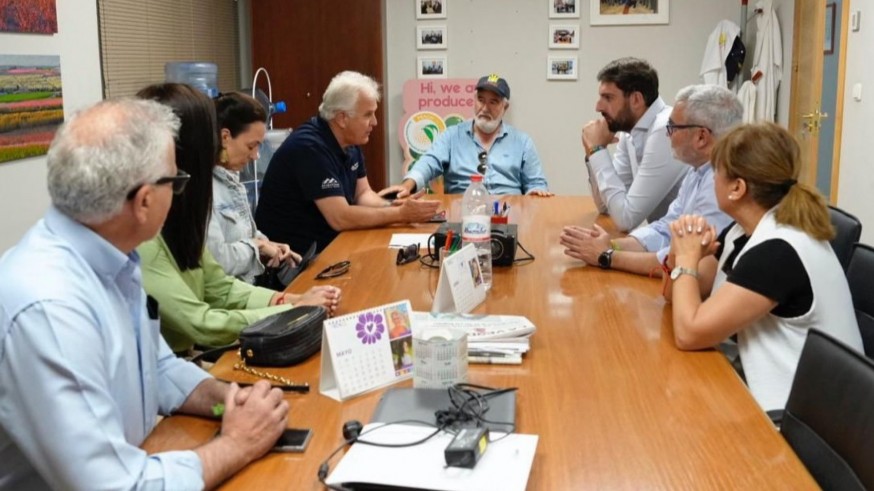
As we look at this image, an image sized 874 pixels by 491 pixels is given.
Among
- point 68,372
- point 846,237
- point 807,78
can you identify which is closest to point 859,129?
point 807,78

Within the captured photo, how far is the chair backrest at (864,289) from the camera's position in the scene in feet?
7.11

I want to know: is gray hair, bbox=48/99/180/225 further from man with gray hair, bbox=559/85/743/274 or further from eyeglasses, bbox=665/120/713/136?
eyeglasses, bbox=665/120/713/136

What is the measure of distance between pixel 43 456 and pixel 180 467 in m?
0.19

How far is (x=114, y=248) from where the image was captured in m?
1.35

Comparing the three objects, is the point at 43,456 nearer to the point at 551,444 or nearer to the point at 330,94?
the point at 551,444

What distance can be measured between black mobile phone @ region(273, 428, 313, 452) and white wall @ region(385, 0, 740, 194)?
4.87 meters

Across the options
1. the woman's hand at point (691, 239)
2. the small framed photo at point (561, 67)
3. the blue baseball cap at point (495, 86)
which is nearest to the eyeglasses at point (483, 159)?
the blue baseball cap at point (495, 86)

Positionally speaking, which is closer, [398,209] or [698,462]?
[698,462]

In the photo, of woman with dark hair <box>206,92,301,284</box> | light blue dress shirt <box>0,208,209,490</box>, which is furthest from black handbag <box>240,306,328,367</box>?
woman with dark hair <box>206,92,301,284</box>

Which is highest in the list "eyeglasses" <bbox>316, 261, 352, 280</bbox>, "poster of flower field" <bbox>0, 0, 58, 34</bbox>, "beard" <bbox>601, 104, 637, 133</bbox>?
"poster of flower field" <bbox>0, 0, 58, 34</bbox>

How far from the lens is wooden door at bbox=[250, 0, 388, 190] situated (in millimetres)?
5914

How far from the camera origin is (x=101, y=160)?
1272 mm

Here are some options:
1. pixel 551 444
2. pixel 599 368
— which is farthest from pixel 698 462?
pixel 599 368

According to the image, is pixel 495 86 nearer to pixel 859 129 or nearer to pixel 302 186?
pixel 302 186
